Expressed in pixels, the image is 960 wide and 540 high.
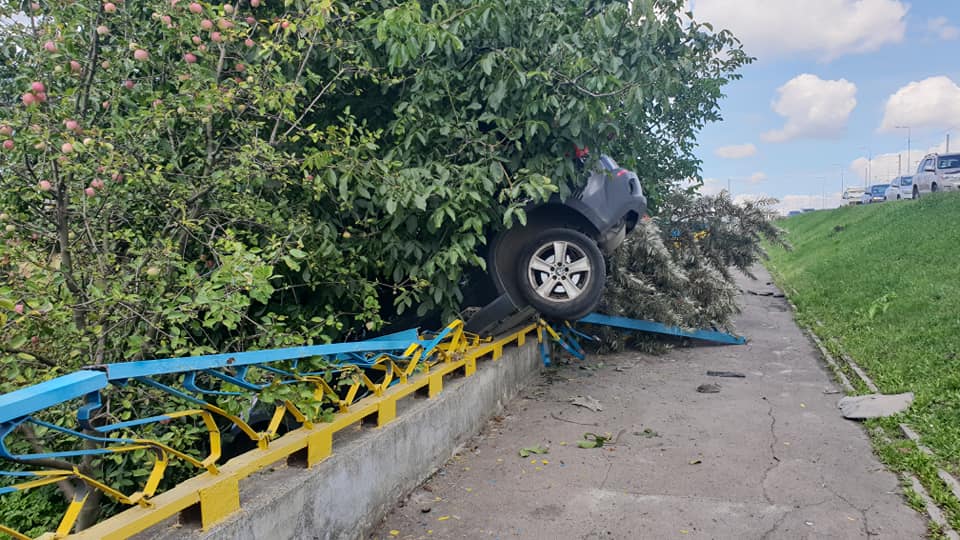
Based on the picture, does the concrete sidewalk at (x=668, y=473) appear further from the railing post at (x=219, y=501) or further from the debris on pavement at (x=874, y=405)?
the railing post at (x=219, y=501)

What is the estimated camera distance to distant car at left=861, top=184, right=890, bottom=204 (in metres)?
43.0

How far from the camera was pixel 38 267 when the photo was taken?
153 inches

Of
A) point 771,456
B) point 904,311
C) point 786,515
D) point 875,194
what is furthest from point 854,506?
point 875,194

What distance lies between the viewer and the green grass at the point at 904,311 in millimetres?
5684

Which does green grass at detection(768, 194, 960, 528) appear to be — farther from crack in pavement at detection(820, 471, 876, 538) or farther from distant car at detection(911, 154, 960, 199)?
distant car at detection(911, 154, 960, 199)

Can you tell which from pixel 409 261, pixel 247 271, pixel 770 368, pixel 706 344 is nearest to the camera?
pixel 247 271

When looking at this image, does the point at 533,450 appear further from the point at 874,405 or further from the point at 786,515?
the point at 874,405

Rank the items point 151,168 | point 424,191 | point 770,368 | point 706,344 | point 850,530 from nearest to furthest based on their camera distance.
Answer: point 850,530 < point 151,168 < point 424,191 < point 770,368 < point 706,344

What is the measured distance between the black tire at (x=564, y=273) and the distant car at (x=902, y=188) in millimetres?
29522

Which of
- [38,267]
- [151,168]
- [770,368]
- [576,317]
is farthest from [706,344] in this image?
[38,267]

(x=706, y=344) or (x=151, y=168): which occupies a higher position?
(x=151, y=168)

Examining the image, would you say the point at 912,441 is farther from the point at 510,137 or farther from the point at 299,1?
the point at 299,1

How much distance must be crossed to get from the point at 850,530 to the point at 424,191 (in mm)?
3700

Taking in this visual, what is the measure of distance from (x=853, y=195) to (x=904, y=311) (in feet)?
142
